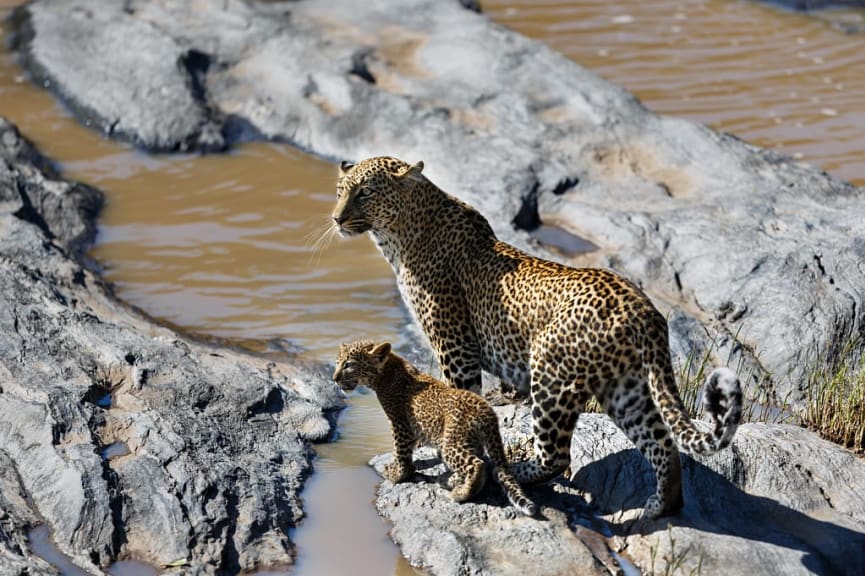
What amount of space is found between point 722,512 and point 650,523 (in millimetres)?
491

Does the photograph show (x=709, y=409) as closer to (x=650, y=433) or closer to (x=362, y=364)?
(x=650, y=433)

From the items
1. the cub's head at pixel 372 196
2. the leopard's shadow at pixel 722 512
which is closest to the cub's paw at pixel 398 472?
the leopard's shadow at pixel 722 512

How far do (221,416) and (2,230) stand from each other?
3.49 m

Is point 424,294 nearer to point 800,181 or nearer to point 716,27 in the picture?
point 800,181

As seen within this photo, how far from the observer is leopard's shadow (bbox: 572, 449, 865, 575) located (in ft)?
23.3

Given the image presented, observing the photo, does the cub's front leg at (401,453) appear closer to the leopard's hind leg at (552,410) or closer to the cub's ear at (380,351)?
the cub's ear at (380,351)

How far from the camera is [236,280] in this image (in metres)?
11.4

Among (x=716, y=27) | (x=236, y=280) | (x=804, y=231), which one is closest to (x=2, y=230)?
(x=236, y=280)

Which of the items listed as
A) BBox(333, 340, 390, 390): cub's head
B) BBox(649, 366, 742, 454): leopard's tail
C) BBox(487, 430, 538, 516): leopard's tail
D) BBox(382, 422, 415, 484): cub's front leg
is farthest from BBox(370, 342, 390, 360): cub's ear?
BBox(649, 366, 742, 454): leopard's tail

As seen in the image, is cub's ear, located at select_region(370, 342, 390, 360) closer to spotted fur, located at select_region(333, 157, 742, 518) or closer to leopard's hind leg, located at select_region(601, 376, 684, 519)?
spotted fur, located at select_region(333, 157, 742, 518)

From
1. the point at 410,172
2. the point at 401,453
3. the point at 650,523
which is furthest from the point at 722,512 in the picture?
the point at 410,172

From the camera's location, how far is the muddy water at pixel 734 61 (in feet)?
49.8

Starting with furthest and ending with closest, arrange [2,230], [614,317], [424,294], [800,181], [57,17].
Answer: [57,17] → [800,181] → [2,230] → [424,294] → [614,317]

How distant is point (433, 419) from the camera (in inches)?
289
